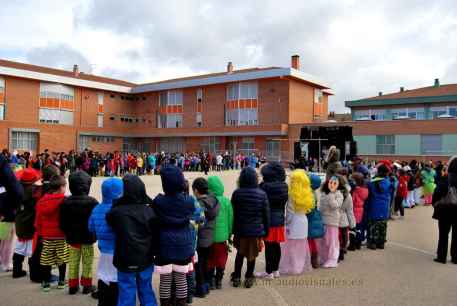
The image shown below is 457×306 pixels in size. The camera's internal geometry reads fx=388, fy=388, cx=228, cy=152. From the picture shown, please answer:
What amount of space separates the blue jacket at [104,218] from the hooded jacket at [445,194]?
5.39 meters

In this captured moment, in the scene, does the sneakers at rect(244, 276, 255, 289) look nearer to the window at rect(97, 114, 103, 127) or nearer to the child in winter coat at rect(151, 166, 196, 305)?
the child in winter coat at rect(151, 166, 196, 305)

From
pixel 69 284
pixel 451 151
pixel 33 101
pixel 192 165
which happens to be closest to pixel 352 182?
pixel 69 284

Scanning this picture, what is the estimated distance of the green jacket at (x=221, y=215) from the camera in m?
Result: 5.05

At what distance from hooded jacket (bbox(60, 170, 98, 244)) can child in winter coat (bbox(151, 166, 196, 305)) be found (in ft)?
3.12

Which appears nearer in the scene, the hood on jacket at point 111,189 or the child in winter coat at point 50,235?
the hood on jacket at point 111,189

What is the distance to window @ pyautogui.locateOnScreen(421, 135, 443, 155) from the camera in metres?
32.6

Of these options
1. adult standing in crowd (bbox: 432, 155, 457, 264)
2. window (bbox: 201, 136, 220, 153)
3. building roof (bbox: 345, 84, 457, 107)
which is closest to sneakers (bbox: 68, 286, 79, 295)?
adult standing in crowd (bbox: 432, 155, 457, 264)

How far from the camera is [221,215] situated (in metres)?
5.07

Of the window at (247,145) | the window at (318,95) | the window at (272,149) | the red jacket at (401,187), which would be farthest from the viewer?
the window at (318,95)

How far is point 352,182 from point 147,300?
4700 millimetres

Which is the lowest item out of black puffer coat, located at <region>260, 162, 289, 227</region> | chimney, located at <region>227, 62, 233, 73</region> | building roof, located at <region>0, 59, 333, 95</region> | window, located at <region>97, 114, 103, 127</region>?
black puffer coat, located at <region>260, 162, 289, 227</region>

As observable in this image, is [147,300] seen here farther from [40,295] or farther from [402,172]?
[402,172]

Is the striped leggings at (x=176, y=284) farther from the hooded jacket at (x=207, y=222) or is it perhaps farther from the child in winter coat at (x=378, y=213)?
the child in winter coat at (x=378, y=213)

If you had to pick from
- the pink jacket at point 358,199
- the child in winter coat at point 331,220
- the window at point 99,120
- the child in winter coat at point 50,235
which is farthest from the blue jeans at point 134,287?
the window at point 99,120
